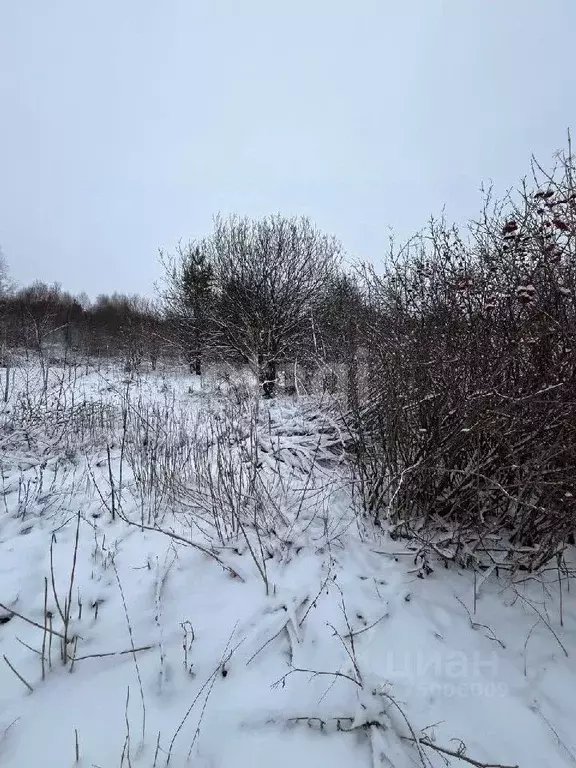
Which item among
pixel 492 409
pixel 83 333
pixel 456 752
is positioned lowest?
pixel 456 752

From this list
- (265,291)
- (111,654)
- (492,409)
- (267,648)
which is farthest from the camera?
(265,291)

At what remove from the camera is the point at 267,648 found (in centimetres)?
175

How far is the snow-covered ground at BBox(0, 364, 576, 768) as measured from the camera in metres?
1.34

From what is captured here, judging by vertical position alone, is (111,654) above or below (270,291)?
below

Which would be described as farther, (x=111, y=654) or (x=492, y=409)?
(x=492, y=409)

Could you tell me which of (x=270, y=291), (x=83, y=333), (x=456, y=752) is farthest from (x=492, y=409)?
(x=83, y=333)

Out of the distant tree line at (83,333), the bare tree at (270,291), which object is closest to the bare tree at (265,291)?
the bare tree at (270,291)

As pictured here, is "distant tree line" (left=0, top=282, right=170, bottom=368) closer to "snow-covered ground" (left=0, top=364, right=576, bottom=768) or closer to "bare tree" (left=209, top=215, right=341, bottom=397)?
"bare tree" (left=209, top=215, right=341, bottom=397)

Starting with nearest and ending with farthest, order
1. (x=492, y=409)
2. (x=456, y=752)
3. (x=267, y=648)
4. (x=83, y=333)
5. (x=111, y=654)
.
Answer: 1. (x=456, y=752)
2. (x=111, y=654)
3. (x=267, y=648)
4. (x=492, y=409)
5. (x=83, y=333)

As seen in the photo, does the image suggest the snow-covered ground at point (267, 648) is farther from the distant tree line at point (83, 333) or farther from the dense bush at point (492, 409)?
the distant tree line at point (83, 333)

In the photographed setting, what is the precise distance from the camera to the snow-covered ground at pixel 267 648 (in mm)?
1344

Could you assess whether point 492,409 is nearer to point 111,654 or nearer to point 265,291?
point 111,654

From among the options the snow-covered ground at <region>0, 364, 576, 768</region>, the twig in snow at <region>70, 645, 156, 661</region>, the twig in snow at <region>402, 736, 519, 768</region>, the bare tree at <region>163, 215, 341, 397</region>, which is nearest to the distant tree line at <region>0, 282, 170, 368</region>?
the bare tree at <region>163, 215, 341, 397</region>

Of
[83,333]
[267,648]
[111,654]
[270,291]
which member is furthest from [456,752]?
[83,333]
